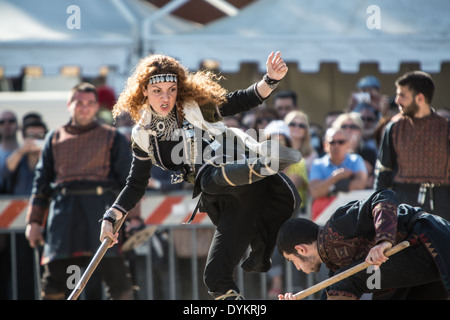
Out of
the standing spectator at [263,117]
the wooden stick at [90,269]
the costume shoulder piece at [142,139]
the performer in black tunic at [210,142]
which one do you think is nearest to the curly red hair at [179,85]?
the performer in black tunic at [210,142]

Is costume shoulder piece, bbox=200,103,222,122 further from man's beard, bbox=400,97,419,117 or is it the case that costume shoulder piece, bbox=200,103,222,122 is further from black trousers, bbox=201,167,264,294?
man's beard, bbox=400,97,419,117

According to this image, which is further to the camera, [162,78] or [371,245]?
[162,78]

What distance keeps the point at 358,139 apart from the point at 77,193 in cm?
231

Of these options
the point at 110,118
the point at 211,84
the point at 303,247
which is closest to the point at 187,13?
the point at 110,118

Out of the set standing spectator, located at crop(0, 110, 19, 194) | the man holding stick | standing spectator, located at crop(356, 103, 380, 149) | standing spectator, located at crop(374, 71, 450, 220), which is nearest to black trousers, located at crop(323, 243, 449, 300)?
the man holding stick

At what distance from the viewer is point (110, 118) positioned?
792 centimetres

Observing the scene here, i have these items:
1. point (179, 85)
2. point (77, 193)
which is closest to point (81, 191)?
point (77, 193)

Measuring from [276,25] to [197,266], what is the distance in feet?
7.72

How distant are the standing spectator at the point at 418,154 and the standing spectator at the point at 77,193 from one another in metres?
1.88

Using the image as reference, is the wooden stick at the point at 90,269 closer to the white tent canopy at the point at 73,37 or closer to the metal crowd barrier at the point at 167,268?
the metal crowd barrier at the point at 167,268

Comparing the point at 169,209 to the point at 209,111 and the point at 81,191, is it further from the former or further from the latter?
the point at 209,111

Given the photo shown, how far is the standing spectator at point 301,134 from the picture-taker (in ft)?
21.7

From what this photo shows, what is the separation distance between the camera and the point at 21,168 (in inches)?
267

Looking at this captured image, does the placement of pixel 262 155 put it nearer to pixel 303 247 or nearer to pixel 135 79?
pixel 303 247
